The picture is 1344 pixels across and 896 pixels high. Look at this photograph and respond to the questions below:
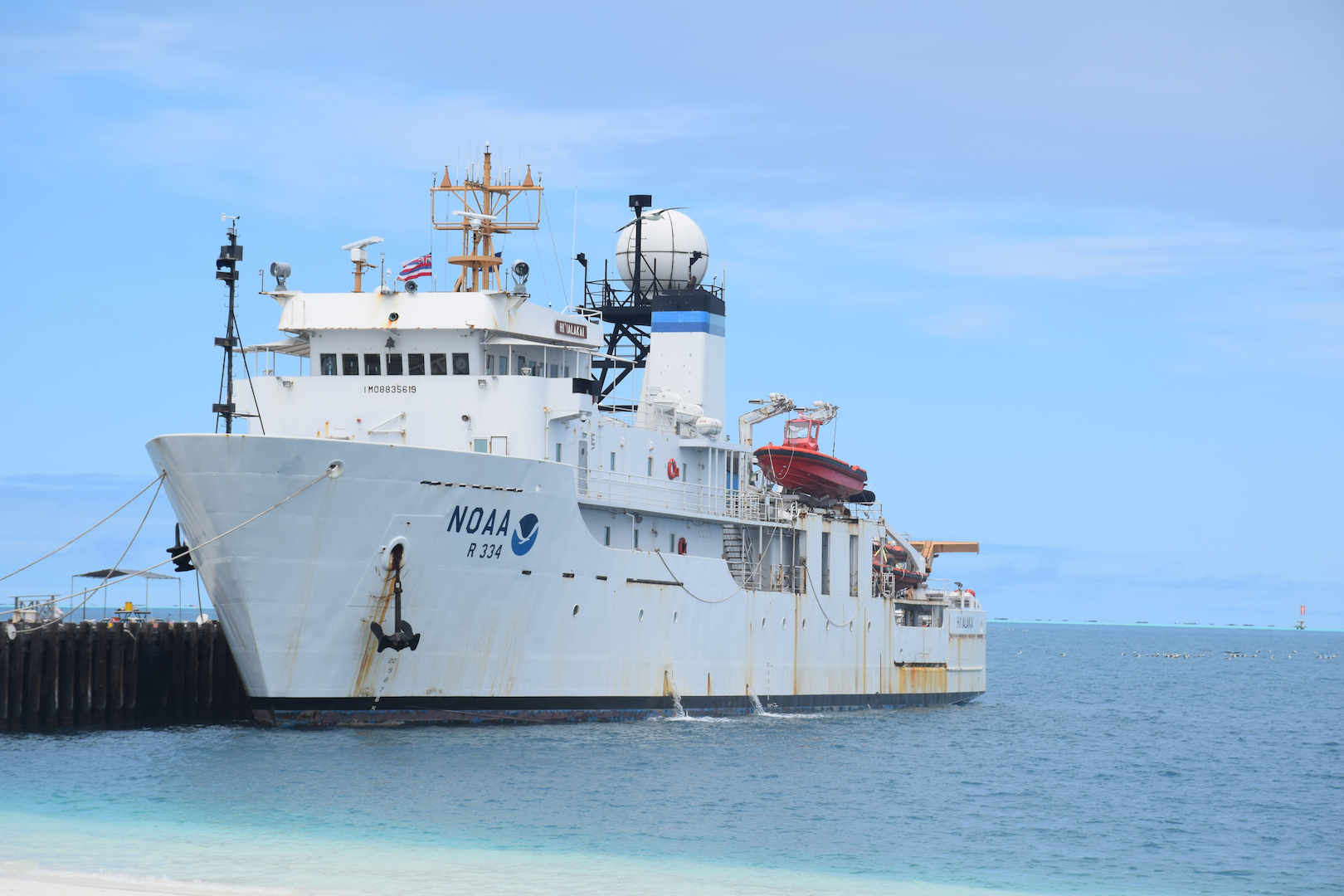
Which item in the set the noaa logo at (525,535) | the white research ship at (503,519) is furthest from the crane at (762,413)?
the noaa logo at (525,535)

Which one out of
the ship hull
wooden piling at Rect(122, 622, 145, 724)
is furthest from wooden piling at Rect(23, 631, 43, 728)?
the ship hull

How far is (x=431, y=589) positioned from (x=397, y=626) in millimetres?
990

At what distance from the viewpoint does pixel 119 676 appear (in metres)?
29.2

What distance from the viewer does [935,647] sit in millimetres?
44969

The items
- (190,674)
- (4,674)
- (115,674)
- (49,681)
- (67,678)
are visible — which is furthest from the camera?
(190,674)

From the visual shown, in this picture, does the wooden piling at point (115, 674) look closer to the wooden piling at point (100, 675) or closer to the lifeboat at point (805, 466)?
the wooden piling at point (100, 675)

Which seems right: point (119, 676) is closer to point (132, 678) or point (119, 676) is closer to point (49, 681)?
point (132, 678)

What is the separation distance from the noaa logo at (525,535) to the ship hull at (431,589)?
0.04 meters

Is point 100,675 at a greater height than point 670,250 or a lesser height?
lesser

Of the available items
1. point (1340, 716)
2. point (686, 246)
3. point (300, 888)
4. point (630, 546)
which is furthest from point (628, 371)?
point (1340, 716)

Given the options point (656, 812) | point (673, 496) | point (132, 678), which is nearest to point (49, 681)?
point (132, 678)

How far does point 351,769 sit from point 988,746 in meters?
16.7

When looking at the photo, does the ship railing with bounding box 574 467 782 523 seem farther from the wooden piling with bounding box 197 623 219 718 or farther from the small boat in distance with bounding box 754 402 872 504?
the wooden piling with bounding box 197 623 219 718

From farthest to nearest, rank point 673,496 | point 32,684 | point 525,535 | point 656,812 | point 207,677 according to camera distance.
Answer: point 673,496 → point 207,677 → point 525,535 → point 32,684 → point 656,812
